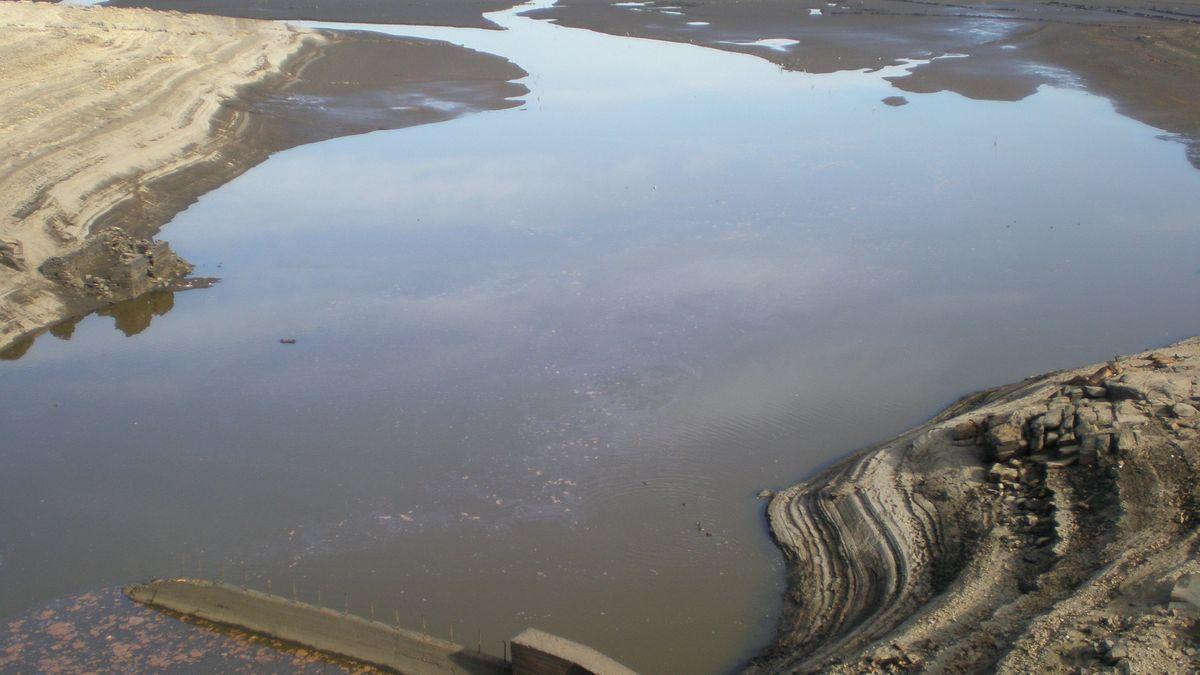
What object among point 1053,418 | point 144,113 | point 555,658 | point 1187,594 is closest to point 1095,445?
point 1053,418

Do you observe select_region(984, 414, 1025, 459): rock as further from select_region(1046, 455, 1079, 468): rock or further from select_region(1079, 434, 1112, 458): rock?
select_region(1079, 434, 1112, 458): rock

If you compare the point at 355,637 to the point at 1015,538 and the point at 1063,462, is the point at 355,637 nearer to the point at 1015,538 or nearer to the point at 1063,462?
the point at 1015,538

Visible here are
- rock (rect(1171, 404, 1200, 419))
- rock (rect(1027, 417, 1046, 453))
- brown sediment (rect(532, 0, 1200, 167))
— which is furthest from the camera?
brown sediment (rect(532, 0, 1200, 167))

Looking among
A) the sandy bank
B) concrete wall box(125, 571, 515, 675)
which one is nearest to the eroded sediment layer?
concrete wall box(125, 571, 515, 675)

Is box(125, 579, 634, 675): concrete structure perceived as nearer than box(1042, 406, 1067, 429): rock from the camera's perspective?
Yes

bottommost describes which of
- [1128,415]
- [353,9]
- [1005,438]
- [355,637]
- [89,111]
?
[355,637]
